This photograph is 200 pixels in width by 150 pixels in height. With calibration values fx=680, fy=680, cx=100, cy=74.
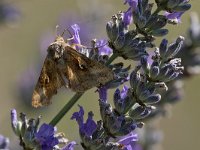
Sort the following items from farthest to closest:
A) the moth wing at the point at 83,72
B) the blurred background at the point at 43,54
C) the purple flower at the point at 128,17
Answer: the blurred background at the point at 43,54 → the purple flower at the point at 128,17 → the moth wing at the point at 83,72

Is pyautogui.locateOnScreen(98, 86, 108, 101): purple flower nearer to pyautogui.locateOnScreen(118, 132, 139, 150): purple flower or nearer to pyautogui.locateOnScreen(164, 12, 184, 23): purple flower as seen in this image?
pyautogui.locateOnScreen(118, 132, 139, 150): purple flower

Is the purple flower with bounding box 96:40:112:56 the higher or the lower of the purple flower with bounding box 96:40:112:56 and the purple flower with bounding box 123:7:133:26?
the lower

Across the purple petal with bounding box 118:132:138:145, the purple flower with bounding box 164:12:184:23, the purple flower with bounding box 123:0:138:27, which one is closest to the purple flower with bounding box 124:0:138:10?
the purple flower with bounding box 123:0:138:27

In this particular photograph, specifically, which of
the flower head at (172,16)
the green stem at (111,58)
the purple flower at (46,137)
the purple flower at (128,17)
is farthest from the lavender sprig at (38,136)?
the flower head at (172,16)

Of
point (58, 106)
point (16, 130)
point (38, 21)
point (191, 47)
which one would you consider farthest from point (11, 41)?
point (16, 130)

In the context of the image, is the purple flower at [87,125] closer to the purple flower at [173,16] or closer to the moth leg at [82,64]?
the moth leg at [82,64]

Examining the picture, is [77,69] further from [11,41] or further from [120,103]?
[11,41]
